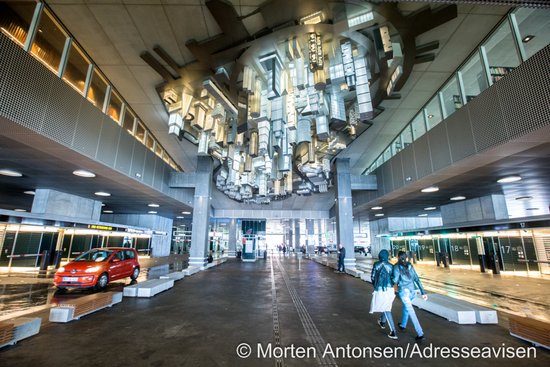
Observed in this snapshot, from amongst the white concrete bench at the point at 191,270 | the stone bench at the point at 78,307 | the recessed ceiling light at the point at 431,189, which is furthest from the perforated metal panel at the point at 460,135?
the white concrete bench at the point at 191,270

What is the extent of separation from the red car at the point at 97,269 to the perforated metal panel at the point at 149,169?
11.9 feet

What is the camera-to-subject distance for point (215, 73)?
8.95 metres

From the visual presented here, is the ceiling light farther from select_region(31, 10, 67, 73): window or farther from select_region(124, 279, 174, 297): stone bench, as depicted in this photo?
select_region(31, 10, 67, 73): window

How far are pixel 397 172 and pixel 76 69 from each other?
14579 mm

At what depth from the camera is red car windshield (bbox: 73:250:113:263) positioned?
1025cm

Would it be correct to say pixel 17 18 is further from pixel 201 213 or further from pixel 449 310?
pixel 449 310

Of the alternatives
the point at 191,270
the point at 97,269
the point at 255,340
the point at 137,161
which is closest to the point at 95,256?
the point at 97,269

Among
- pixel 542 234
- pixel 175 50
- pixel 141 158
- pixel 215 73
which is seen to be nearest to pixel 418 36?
pixel 215 73

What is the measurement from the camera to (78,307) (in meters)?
5.75

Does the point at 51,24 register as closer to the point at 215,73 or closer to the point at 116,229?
the point at 215,73

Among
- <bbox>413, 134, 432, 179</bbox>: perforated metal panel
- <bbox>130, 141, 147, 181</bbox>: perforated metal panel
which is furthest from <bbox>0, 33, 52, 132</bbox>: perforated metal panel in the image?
<bbox>413, 134, 432, 179</bbox>: perforated metal panel

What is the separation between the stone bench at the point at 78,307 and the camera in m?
5.51

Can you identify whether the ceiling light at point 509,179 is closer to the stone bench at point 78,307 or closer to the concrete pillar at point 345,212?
the concrete pillar at point 345,212

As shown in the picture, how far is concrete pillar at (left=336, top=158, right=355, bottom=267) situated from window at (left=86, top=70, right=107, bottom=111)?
1373 centimetres
